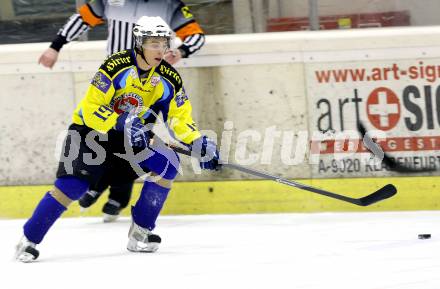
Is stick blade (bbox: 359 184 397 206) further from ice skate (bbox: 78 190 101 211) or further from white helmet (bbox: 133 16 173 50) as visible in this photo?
ice skate (bbox: 78 190 101 211)

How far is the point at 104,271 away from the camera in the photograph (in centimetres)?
482

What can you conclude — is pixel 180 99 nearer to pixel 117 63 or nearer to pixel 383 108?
pixel 117 63

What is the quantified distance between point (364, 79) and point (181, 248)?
5.39 ft

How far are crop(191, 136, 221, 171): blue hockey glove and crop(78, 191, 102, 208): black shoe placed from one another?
4.19ft

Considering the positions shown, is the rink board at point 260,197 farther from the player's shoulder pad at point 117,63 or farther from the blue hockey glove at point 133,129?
the player's shoulder pad at point 117,63

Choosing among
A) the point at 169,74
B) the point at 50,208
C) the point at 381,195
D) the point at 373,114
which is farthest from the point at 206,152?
the point at 373,114

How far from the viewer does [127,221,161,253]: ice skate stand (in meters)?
5.35

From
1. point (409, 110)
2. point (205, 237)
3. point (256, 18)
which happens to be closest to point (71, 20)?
point (256, 18)

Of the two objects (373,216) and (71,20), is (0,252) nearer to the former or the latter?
(71,20)

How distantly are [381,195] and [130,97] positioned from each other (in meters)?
1.34

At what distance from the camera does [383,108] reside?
6414mm

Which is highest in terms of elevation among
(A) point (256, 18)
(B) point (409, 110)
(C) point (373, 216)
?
(A) point (256, 18)

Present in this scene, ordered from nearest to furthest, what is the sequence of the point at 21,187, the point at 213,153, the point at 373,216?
the point at 213,153
the point at 373,216
the point at 21,187

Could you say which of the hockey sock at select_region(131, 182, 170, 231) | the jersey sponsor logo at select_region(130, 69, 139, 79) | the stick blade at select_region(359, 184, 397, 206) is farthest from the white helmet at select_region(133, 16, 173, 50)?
the stick blade at select_region(359, 184, 397, 206)
